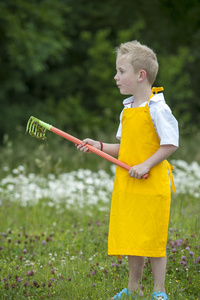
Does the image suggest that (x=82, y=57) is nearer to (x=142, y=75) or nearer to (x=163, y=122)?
(x=142, y=75)

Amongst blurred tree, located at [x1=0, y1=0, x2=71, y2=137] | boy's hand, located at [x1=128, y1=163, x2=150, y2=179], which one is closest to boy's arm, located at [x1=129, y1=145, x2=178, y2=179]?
boy's hand, located at [x1=128, y1=163, x2=150, y2=179]

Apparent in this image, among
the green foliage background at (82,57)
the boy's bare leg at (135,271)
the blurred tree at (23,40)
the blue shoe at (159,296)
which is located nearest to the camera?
the blue shoe at (159,296)

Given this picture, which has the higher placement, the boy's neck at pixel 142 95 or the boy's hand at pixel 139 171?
the boy's neck at pixel 142 95

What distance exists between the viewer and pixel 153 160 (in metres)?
2.81

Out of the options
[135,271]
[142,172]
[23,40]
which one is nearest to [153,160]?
[142,172]

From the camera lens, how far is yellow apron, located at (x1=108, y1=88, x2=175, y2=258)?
2875 mm

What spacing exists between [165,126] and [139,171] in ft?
1.02

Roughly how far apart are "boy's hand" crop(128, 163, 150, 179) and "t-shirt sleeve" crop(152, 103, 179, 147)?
179 millimetres

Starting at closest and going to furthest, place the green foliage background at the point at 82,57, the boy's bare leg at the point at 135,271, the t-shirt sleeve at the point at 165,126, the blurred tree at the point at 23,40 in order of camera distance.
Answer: the t-shirt sleeve at the point at 165,126 → the boy's bare leg at the point at 135,271 → the blurred tree at the point at 23,40 → the green foliage background at the point at 82,57

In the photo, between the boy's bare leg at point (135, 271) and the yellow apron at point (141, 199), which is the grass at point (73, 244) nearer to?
the boy's bare leg at point (135, 271)

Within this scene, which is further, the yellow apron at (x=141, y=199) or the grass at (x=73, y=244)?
the grass at (x=73, y=244)

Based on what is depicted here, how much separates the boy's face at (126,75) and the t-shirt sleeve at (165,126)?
9.9 inches

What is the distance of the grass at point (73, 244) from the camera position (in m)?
3.11

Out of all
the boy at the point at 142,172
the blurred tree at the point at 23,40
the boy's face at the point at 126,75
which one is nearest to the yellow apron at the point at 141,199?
the boy at the point at 142,172
